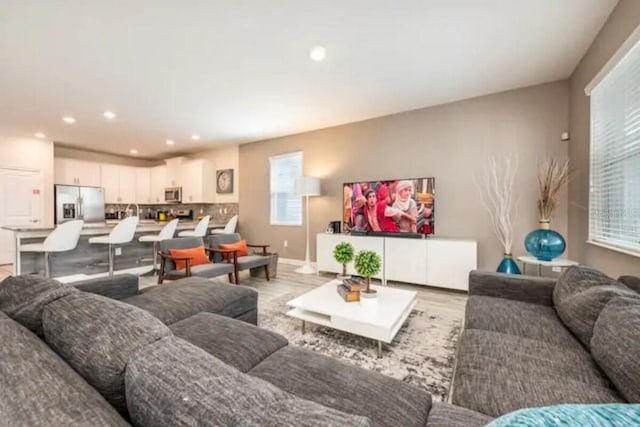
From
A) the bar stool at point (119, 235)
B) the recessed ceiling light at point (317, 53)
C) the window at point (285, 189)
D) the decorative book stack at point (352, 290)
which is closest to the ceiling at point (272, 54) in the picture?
the recessed ceiling light at point (317, 53)

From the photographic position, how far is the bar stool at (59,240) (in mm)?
3379

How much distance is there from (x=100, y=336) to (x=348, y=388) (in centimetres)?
83

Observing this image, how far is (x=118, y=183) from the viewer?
7.01 meters

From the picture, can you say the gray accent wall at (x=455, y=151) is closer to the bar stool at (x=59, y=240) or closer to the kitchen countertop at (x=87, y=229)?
the kitchen countertop at (x=87, y=229)

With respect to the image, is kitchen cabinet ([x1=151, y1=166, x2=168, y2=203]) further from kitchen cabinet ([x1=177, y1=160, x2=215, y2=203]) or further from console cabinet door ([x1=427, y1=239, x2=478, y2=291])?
console cabinet door ([x1=427, y1=239, x2=478, y2=291])

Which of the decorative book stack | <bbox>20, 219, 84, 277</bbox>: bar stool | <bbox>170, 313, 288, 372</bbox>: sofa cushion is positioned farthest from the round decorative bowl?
<bbox>20, 219, 84, 277</bbox>: bar stool

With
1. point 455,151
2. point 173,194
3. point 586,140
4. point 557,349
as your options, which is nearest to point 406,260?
point 455,151

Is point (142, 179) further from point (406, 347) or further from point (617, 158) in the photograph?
point (617, 158)

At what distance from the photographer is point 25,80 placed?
319cm

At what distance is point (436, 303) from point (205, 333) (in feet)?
8.83

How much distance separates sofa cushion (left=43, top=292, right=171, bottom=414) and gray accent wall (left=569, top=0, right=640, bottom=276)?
2860 mm

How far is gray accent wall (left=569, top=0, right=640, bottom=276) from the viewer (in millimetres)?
2021

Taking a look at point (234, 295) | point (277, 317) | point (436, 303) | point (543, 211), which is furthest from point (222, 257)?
point (543, 211)

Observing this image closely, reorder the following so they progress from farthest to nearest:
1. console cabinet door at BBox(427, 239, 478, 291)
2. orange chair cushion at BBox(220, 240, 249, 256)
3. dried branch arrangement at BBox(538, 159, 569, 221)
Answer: orange chair cushion at BBox(220, 240, 249, 256) < console cabinet door at BBox(427, 239, 478, 291) < dried branch arrangement at BBox(538, 159, 569, 221)
